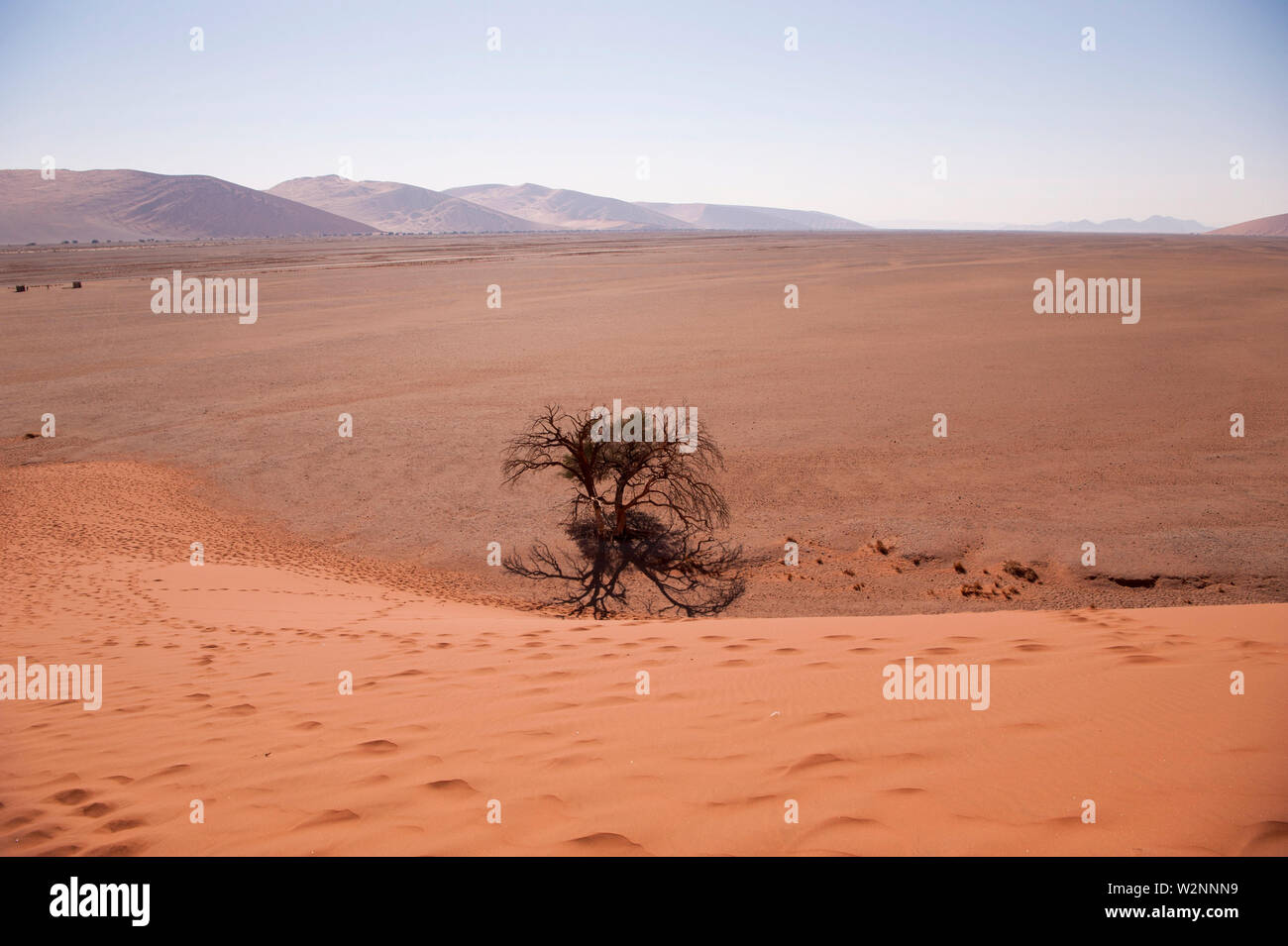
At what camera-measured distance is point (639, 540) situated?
1252 centimetres

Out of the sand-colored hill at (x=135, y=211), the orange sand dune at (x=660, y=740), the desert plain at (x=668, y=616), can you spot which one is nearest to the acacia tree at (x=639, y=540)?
the desert plain at (x=668, y=616)

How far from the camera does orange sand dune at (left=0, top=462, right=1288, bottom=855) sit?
312 centimetres

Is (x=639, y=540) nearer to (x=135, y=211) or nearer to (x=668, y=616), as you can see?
(x=668, y=616)

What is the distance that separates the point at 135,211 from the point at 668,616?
217519 millimetres

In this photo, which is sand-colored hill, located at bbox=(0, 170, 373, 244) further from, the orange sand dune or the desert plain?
the orange sand dune

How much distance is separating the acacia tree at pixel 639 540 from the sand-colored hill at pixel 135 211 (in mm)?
185250

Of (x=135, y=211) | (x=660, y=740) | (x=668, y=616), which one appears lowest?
(x=668, y=616)

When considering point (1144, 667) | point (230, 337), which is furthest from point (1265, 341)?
point (230, 337)

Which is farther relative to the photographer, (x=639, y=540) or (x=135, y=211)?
(x=135, y=211)

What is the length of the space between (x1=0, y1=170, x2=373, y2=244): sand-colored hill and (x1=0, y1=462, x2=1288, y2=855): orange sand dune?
189565mm

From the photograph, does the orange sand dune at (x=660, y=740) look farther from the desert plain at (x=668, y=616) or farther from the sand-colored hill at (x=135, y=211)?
the sand-colored hill at (x=135, y=211)

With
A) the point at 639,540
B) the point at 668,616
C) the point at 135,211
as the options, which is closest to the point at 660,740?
the point at 668,616
